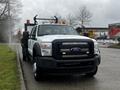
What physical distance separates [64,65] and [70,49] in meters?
0.54

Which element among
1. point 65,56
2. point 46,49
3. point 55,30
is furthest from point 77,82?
point 55,30

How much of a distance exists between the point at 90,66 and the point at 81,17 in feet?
194

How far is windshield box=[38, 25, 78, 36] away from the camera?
11867 mm

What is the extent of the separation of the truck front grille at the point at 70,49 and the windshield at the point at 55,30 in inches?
79.3

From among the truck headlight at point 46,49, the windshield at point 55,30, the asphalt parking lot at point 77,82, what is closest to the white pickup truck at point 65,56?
the truck headlight at point 46,49

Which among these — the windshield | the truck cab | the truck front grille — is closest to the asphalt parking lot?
the truck cab

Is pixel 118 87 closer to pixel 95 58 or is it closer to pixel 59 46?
pixel 95 58

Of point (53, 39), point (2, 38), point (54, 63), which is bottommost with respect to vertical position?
point (2, 38)

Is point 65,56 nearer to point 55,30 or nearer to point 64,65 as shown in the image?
point 64,65

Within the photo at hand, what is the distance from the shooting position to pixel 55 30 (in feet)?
39.5

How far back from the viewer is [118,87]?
30.2 feet

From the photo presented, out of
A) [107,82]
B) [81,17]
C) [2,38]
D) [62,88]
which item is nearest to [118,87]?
[107,82]

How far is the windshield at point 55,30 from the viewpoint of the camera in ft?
38.9

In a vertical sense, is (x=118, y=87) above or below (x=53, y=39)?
below
